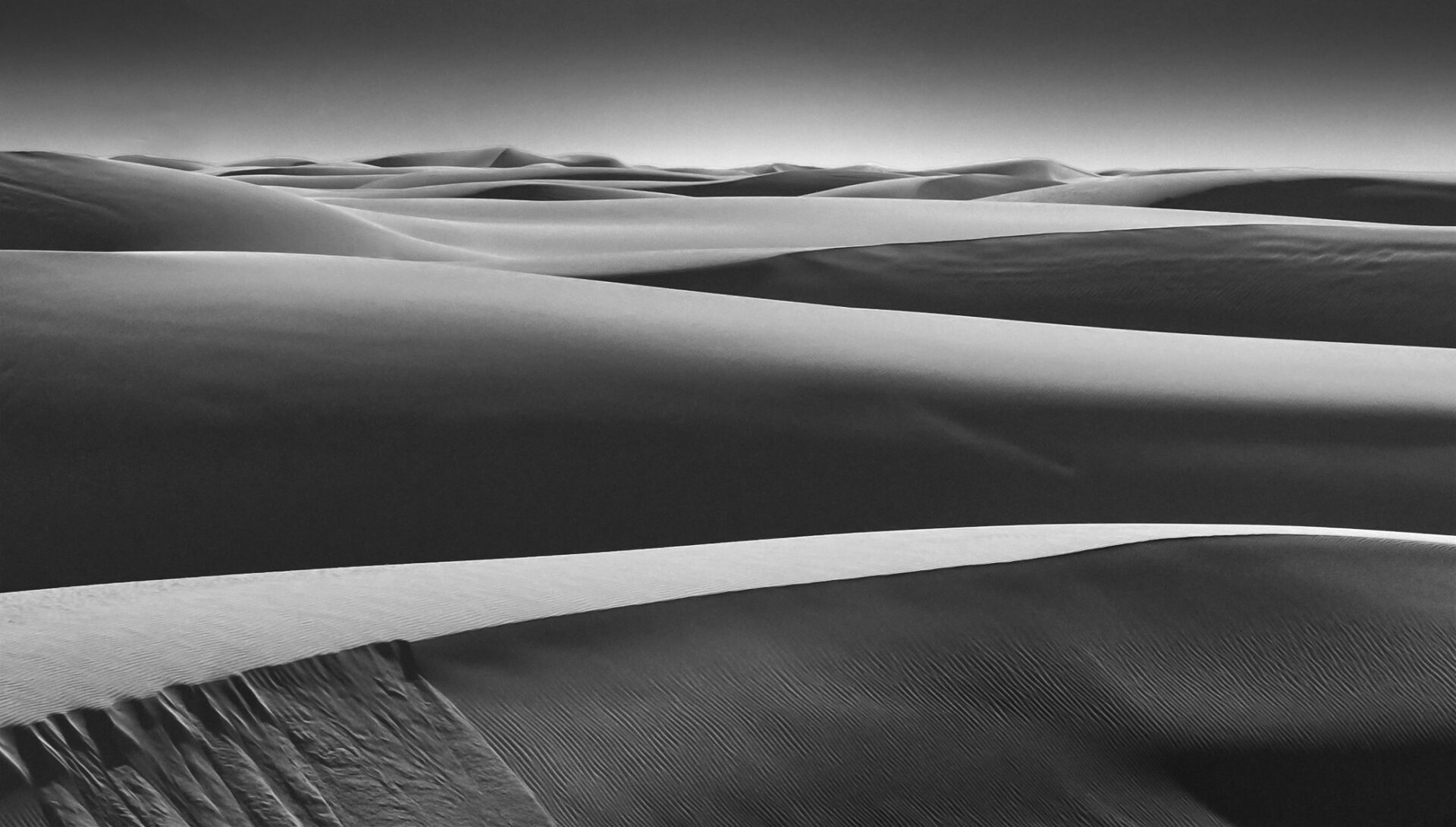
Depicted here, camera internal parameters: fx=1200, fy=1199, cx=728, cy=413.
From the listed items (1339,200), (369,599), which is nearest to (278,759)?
(369,599)

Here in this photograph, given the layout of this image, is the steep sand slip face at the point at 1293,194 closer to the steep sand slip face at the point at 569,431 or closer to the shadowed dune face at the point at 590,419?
the shadowed dune face at the point at 590,419

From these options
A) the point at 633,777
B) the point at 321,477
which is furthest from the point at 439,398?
the point at 633,777

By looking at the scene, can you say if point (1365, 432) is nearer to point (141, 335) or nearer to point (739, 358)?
point (739, 358)

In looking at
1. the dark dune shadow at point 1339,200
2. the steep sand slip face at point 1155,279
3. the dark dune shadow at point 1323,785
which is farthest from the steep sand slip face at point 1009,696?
the dark dune shadow at point 1339,200

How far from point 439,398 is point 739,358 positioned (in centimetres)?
7

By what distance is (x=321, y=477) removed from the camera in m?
0.23

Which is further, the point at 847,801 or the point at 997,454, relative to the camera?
the point at 997,454

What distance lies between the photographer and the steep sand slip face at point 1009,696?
5.3 inches

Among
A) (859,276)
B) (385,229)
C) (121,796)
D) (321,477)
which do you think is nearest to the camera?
(121,796)

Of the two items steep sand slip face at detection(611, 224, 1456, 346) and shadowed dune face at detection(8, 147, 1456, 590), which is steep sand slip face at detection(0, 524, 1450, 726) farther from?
steep sand slip face at detection(611, 224, 1456, 346)

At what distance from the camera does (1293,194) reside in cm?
81

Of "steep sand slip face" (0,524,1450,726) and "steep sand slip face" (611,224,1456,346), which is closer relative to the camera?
"steep sand slip face" (0,524,1450,726)

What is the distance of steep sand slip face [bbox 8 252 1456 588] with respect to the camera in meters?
0.22

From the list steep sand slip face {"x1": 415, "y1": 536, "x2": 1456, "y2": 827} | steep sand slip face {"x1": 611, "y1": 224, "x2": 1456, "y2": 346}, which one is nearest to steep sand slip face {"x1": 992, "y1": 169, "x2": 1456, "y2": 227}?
steep sand slip face {"x1": 611, "y1": 224, "x2": 1456, "y2": 346}
